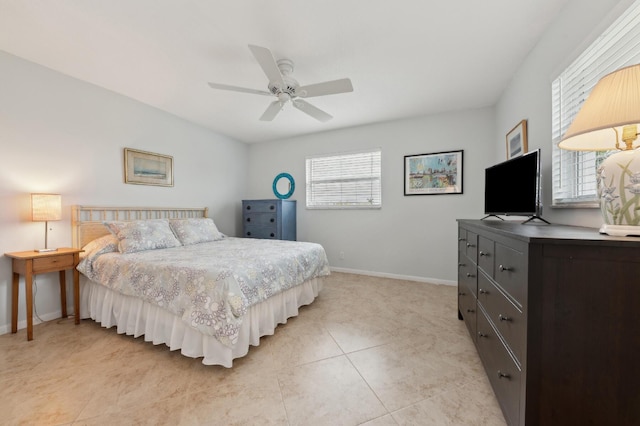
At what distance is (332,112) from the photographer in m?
3.61

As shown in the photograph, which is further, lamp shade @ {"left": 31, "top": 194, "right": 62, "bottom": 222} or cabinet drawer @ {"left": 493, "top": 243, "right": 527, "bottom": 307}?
lamp shade @ {"left": 31, "top": 194, "right": 62, "bottom": 222}

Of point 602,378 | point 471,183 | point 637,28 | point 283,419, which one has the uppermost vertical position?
point 637,28

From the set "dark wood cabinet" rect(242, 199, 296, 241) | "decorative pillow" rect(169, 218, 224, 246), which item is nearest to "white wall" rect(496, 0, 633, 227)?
"dark wood cabinet" rect(242, 199, 296, 241)

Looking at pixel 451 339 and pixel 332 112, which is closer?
pixel 451 339

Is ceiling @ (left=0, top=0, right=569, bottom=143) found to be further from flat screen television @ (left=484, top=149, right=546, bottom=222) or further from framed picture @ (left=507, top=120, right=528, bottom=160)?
flat screen television @ (left=484, top=149, right=546, bottom=222)

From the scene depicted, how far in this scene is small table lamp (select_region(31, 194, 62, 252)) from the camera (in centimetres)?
230

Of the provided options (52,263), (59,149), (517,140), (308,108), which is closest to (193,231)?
(52,263)

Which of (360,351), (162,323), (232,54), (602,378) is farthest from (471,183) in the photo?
(162,323)

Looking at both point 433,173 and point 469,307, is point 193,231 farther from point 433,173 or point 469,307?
point 433,173

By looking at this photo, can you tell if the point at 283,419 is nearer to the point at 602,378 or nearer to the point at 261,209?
the point at 602,378

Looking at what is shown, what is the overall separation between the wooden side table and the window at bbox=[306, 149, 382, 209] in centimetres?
320

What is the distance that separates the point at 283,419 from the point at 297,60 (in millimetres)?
2695

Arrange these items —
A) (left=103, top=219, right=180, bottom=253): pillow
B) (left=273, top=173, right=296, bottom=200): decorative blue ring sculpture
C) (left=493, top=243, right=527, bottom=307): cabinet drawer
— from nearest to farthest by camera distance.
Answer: (left=493, top=243, right=527, bottom=307): cabinet drawer < (left=103, top=219, right=180, bottom=253): pillow < (left=273, top=173, right=296, bottom=200): decorative blue ring sculpture

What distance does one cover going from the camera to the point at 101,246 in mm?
2600
